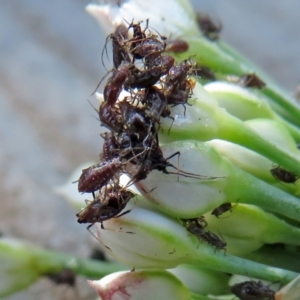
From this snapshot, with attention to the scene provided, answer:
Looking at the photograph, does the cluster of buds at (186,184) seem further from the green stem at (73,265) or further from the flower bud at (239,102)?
the green stem at (73,265)

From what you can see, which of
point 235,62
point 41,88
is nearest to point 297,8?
point 41,88

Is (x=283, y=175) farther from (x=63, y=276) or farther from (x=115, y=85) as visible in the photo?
(x=63, y=276)

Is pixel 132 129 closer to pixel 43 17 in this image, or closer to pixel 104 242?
pixel 104 242

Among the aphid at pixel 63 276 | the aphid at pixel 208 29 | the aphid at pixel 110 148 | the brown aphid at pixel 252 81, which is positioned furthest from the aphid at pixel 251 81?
the aphid at pixel 63 276

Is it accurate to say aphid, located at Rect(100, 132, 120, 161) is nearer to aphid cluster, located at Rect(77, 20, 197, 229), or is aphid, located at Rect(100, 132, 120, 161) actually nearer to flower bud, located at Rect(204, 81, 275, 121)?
aphid cluster, located at Rect(77, 20, 197, 229)

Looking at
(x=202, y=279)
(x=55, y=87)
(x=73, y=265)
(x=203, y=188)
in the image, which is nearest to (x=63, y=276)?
(x=73, y=265)

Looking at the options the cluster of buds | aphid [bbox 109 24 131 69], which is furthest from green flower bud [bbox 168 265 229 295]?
aphid [bbox 109 24 131 69]
